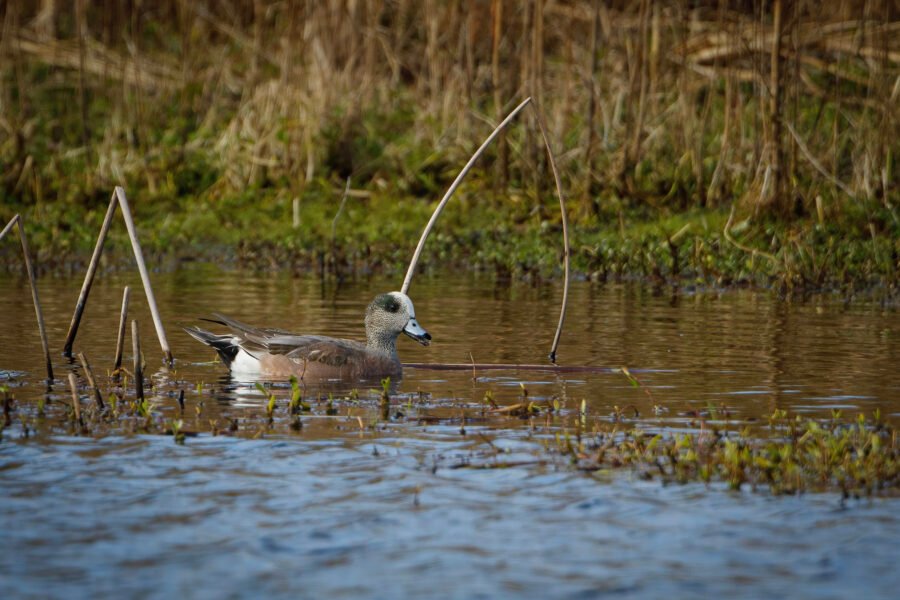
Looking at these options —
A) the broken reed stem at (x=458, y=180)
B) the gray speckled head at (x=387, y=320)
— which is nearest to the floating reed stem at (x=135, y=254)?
the gray speckled head at (x=387, y=320)

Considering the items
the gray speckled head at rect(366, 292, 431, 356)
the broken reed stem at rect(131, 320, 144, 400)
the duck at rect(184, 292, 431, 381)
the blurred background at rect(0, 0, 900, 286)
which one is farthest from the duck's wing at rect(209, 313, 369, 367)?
the blurred background at rect(0, 0, 900, 286)

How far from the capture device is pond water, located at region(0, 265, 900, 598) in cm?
519

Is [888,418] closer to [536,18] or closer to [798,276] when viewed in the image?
[798,276]

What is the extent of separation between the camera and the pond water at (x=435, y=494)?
5.19 metres

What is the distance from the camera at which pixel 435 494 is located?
20.4ft

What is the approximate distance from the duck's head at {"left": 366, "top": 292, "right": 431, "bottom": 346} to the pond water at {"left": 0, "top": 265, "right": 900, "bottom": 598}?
0.34m

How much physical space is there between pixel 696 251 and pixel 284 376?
666 centimetres

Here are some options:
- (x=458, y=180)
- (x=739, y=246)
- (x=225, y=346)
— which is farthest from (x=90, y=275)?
(x=739, y=246)

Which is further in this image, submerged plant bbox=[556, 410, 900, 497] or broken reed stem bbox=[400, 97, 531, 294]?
broken reed stem bbox=[400, 97, 531, 294]

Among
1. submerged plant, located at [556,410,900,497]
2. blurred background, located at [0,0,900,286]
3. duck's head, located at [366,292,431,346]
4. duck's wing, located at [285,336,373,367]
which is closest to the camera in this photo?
submerged plant, located at [556,410,900,497]

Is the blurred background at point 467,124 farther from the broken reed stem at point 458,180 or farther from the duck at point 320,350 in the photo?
the duck at point 320,350

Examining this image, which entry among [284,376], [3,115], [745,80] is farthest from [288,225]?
[284,376]

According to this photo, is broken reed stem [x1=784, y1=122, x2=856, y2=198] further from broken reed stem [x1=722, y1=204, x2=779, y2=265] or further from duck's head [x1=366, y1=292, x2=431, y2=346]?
duck's head [x1=366, y1=292, x2=431, y2=346]

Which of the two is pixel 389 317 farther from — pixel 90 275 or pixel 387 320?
pixel 90 275
